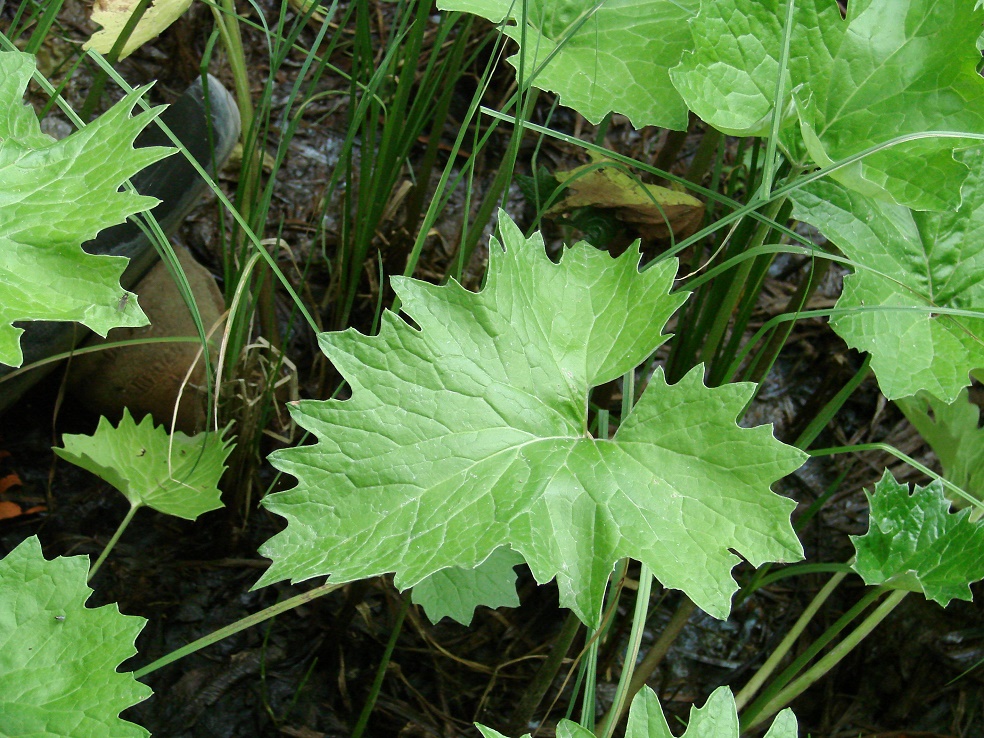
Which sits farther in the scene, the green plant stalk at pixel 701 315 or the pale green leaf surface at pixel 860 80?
the green plant stalk at pixel 701 315

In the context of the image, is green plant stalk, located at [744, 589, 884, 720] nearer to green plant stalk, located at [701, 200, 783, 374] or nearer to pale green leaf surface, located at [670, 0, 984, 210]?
green plant stalk, located at [701, 200, 783, 374]

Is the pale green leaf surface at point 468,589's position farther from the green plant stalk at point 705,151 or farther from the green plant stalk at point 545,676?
the green plant stalk at point 705,151

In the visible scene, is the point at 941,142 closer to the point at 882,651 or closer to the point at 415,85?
the point at 882,651

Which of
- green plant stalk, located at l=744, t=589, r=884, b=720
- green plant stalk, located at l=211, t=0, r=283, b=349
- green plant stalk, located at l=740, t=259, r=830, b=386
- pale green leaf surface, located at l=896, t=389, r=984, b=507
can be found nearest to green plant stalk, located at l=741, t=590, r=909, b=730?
green plant stalk, located at l=744, t=589, r=884, b=720

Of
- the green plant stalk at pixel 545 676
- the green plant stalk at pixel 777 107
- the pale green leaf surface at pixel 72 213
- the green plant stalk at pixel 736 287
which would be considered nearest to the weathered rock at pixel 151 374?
the pale green leaf surface at pixel 72 213

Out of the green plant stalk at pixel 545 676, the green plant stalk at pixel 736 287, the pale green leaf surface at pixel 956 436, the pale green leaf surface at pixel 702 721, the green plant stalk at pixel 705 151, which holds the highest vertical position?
the green plant stalk at pixel 705 151

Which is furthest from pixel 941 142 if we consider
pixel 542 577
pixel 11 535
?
pixel 11 535
